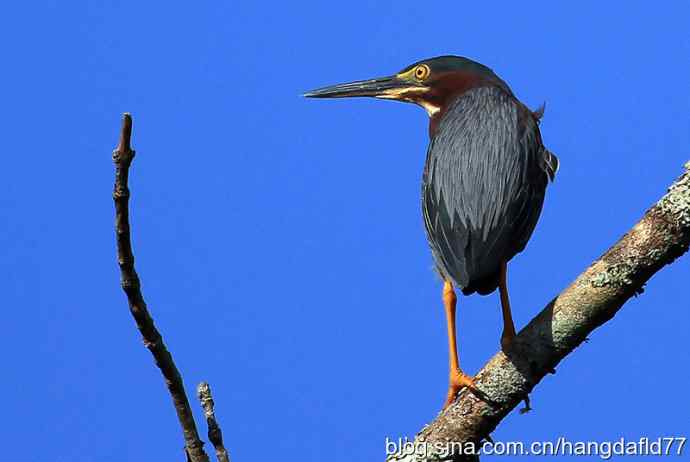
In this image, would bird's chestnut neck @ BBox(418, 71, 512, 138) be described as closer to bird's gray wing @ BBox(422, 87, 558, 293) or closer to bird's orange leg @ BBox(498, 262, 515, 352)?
bird's gray wing @ BBox(422, 87, 558, 293)

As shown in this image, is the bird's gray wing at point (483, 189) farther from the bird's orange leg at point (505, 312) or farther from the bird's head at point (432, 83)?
the bird's head at point (432, 83)

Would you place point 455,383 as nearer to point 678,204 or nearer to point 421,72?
point 678,204

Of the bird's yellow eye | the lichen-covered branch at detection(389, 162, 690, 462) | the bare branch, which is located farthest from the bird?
the bare branch

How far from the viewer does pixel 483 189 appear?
3643 millimetres

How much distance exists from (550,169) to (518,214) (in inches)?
15.7

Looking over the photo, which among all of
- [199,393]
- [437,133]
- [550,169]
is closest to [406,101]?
[437,133]

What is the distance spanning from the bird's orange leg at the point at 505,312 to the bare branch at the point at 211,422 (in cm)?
101

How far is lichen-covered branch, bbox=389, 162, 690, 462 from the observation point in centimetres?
278

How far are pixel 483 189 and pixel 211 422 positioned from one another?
5.26ft

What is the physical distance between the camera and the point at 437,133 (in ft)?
13.7

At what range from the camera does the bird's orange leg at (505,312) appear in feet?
9.98

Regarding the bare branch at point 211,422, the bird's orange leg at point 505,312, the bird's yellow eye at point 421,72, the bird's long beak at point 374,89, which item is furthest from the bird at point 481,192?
the bare branch at point 211,422

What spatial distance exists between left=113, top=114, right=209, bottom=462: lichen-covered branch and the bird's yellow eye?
2765 millimetres

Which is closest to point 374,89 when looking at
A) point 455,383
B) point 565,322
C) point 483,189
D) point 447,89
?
point 447,89
